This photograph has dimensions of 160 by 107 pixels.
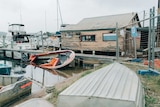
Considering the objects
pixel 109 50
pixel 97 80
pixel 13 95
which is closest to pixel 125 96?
pixel 97 80

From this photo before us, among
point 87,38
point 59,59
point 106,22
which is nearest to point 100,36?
point 87,38

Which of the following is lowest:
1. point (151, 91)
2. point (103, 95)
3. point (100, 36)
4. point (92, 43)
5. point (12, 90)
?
point (12, 90)

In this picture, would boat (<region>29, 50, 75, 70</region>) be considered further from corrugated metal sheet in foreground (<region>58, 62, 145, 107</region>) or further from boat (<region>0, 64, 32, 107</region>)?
corrugated metal sheet in foreground (<region>58, 62, 145, 107</region>)

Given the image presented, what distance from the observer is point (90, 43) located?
17203 millimetres

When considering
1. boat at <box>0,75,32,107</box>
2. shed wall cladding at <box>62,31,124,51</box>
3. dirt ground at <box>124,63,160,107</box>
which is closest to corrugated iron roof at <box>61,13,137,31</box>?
shed wall cladding at <box>62,31,124,51</box>

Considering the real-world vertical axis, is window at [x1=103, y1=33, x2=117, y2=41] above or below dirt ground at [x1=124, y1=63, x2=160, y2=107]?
above

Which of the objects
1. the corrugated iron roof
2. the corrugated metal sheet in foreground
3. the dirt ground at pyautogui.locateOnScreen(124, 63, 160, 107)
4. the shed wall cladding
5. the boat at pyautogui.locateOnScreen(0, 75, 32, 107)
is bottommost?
the boat at pyautogui.locateOnScreen(0, 75, 32, 107)

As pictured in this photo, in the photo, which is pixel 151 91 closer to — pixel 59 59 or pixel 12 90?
pixel 12 90

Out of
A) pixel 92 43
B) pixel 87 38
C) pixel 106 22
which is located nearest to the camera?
pixel 92 43

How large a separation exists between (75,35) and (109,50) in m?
4.06

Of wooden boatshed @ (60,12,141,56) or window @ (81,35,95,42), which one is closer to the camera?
wooden boatshed @ (60,12,141,56)

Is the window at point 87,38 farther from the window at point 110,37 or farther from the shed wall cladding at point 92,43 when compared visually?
the window at point 110,37

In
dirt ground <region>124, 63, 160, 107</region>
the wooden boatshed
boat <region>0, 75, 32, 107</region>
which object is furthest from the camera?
the wooden boatshed

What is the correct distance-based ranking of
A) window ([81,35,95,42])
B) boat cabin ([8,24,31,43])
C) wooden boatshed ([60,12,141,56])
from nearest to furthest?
wooden boatshed ([60,12,141,56]), window ([81,35,95,42]), boat cabin ([8,24,31,43])
